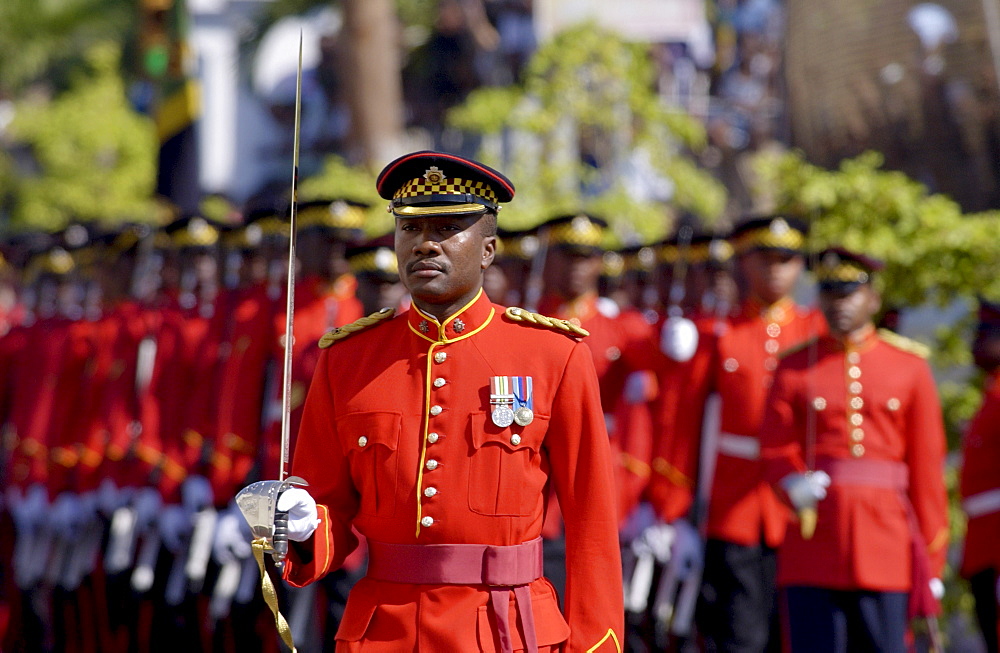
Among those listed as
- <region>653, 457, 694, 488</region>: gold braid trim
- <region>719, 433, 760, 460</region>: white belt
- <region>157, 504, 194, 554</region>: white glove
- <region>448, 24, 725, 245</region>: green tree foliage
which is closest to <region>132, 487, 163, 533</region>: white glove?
<region>157, 504, 194, 554</region>: white glove

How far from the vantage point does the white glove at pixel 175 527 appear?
817 cm

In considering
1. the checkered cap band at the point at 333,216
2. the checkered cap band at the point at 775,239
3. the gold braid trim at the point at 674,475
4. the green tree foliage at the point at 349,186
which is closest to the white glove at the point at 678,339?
the checkered cap band at the point at 775,239

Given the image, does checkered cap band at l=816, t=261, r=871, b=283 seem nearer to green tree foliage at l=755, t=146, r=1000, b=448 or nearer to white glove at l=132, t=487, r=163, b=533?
green tree foliage at l=755, t=146, r=1000, b=448

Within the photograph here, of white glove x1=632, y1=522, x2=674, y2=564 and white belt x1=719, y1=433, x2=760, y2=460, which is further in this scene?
white glove x1=632, y1=522, x2=674, y2=564

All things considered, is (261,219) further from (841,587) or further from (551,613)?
(551,613)

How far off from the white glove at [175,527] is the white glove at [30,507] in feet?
5.10

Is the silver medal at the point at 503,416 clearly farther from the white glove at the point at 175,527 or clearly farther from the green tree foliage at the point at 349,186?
the green tree foliage at the point at 349,186

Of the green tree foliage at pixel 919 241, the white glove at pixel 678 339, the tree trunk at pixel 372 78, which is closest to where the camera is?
the white glove at pixel 678 339

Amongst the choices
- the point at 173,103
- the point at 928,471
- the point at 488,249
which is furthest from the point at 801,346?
the point at 173,103

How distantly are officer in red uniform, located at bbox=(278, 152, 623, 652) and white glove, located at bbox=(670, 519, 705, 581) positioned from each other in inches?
148

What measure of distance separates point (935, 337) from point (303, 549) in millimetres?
6047

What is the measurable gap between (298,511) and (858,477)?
3266mm

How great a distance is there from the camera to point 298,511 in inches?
140

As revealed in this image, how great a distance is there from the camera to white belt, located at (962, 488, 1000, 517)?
723 centimetres
